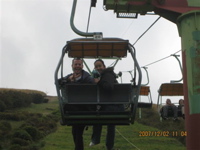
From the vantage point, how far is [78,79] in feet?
17.2

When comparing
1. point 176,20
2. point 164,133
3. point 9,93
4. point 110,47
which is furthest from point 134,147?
point 9,93

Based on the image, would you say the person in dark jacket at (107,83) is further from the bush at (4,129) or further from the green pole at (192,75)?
the bush at (4,129)

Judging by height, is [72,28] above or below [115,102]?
above

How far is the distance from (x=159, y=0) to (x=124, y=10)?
0.72m

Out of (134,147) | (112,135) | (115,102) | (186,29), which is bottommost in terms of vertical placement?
(134,147)

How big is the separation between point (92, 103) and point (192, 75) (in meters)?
2.68

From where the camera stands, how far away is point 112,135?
216 inches

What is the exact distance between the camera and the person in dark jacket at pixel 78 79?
502 centimetres

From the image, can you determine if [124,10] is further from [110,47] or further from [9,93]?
[9,93]

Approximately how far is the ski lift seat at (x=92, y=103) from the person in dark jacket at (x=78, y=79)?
3.1 inches

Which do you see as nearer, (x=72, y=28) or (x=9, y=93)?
(x=72, y=28)

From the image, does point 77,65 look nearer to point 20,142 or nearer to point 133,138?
point 20,142
